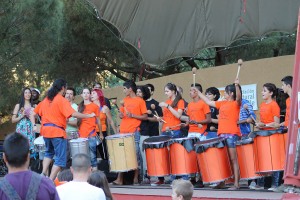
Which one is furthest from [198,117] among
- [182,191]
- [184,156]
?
[182,191]

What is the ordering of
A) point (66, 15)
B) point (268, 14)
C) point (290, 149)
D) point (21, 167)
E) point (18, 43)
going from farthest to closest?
point (66, 15), point (18, 43), point (268, 14), point (290, 149), point (21, 167)

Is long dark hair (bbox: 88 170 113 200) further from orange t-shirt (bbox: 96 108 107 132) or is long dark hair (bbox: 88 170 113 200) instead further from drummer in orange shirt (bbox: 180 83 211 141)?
orange t-shirt (bbox: 96 108 107 132)

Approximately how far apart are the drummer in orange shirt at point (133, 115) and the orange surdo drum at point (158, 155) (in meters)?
0.72

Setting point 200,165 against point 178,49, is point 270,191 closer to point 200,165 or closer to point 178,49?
point 200,165

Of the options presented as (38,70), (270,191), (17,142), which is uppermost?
(38,70)

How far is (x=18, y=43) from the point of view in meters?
15.6

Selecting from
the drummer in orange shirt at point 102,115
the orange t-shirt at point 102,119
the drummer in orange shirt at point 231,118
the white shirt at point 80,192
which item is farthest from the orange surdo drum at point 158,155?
the white shirt at point 80,192

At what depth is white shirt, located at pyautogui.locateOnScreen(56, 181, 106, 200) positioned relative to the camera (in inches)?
225

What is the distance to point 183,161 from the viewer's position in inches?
432

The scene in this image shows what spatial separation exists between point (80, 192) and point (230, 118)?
202 inches

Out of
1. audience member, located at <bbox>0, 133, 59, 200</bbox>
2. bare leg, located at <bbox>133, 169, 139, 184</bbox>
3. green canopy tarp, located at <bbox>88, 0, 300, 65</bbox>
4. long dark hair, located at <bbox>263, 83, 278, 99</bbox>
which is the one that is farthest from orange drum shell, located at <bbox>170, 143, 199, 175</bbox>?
audience member, located at <bbox>0, 133, 59, 200</bbox>

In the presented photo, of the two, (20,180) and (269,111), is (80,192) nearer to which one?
(20,180)

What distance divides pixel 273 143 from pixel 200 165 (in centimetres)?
136

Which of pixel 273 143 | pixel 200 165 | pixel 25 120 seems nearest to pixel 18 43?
pixel 25 120
